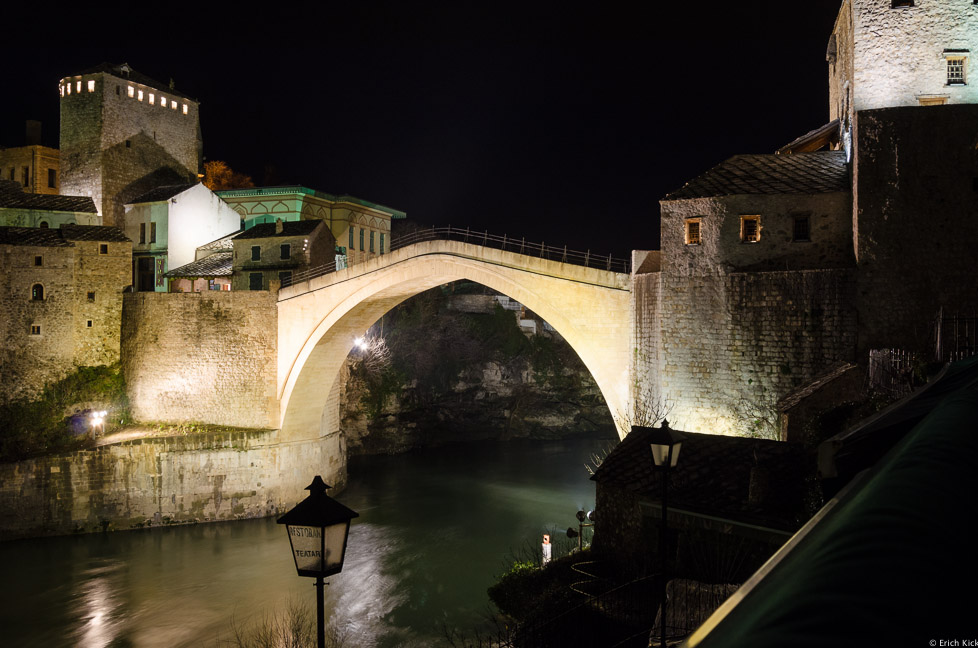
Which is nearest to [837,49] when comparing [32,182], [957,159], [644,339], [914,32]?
[914,32]

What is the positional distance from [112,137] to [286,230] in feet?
33.9

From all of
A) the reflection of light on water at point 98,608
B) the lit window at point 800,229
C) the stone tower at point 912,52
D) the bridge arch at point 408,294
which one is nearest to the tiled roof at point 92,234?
the bridge arch at point 408,294

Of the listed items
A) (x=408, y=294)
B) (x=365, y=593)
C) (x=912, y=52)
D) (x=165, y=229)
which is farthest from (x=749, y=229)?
(x=165, y=229)

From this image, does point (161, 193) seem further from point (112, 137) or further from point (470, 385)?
point (470, 385)

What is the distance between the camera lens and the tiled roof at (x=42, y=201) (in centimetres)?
2362

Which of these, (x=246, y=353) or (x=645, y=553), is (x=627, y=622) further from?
(x=246, y=353)

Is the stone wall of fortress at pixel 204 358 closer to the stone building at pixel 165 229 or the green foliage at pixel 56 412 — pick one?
the green foliage at pixel 56 412

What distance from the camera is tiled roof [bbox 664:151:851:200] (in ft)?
40.2

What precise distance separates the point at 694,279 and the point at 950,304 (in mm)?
4080

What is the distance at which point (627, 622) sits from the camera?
7.72 m

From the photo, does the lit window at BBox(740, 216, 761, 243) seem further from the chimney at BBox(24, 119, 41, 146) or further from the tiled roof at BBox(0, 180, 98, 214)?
the chimney at BBox(24, 119, 41, 146)

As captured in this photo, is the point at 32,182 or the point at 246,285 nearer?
the point at 246,285

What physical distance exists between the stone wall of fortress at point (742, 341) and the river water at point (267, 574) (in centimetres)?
583

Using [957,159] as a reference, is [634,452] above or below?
below
